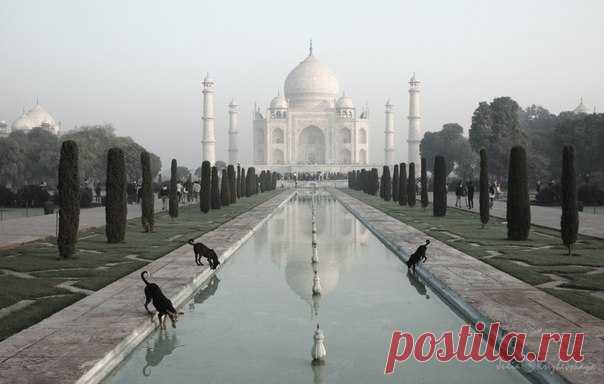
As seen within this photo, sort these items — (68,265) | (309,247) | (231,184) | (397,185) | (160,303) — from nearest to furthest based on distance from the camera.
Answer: (160,303), (68,265), (309,247), (231,184), (397,185)

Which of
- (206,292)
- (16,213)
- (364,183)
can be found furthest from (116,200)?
(364,183)

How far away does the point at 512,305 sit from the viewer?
5.83 meters

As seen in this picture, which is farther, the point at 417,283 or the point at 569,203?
the point at 569,203

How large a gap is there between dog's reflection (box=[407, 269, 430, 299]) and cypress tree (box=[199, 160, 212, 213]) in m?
11.6

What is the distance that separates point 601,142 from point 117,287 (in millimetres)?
27523

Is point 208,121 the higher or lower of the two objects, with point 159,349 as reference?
higher

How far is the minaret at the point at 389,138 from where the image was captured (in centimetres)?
5931

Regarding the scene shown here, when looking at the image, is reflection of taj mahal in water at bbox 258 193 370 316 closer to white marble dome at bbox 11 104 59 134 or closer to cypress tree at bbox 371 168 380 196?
cypress tree at bbox 371 168 380 196

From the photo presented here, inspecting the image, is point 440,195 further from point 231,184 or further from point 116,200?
point 231,184

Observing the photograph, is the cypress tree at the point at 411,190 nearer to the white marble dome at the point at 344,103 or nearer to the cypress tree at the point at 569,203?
the cypress tree at the point at 569,203

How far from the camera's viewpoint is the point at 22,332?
16.2 feet

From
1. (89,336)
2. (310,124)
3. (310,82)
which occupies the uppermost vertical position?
(310,82)

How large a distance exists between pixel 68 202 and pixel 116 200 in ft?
6.09

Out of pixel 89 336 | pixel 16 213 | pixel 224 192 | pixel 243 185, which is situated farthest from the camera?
pixel 243 185
